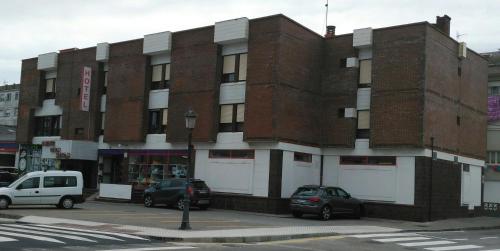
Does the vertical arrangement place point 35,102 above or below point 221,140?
above

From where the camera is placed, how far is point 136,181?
37.8 m

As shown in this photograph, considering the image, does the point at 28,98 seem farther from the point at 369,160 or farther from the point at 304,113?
the point at 369,160

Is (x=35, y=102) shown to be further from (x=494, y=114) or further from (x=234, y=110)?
(x=494, y=114)

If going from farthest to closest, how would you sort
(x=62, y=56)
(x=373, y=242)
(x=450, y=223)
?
(x=62, y=56) → (x=450, y=223) → (x=373, y=242)

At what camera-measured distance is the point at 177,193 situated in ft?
101

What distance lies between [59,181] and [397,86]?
1723 cm

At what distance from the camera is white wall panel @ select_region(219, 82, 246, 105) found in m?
32.6

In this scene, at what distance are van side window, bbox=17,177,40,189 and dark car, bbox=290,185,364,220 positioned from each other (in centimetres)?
1185

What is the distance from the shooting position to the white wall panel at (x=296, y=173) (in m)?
31.0

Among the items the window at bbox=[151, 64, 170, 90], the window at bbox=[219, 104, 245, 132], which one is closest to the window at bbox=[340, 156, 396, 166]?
the window at bbox=[219, 104, 245, 132]

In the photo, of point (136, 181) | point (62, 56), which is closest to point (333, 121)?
point (136, 181)

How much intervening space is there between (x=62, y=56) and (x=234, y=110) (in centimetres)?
1670

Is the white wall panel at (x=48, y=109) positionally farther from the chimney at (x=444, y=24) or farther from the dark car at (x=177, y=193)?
the chimney at (x=444, y=24)

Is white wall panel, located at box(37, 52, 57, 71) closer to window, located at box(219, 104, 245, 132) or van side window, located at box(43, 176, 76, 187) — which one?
window, located at box(219, 104, 245, 132)
